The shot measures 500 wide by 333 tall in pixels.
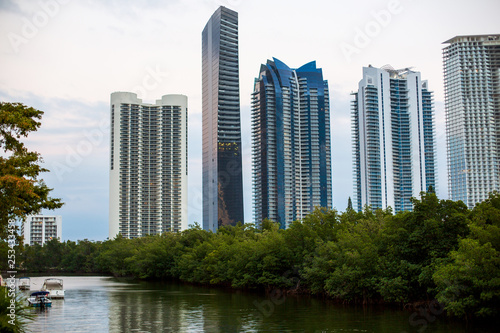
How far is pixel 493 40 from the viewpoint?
151125mm

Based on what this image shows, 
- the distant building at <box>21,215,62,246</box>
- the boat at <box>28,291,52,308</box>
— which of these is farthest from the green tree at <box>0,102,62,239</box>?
the distant building at <box>21,215,62,246</box>

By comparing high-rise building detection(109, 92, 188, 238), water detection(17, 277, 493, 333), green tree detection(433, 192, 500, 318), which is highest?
high-rise building detection(109, 92, 188, 238)

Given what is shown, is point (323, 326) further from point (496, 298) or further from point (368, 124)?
point (368, 124)

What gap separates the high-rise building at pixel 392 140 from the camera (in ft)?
504

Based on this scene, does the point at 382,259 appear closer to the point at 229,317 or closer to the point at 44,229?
the point at 229,317

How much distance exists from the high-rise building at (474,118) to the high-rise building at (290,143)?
3710 cm

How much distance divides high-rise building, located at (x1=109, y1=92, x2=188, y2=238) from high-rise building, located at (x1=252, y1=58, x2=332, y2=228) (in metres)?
23.6

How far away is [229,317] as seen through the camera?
35594mm

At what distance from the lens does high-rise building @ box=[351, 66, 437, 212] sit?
504 feet

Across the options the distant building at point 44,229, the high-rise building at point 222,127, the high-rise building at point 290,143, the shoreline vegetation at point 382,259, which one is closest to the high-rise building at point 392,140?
the high-rise building at point 290,143

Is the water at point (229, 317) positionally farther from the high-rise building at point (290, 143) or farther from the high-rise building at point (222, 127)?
the high-rise building at point (290, 143)

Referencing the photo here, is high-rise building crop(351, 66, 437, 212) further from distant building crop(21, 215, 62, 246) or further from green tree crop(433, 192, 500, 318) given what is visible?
green tree crop(433, 192, 500, 318)

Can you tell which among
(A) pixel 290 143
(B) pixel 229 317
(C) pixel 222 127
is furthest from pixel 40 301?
(A) pixel 290 143

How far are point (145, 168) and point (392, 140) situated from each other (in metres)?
71.1
